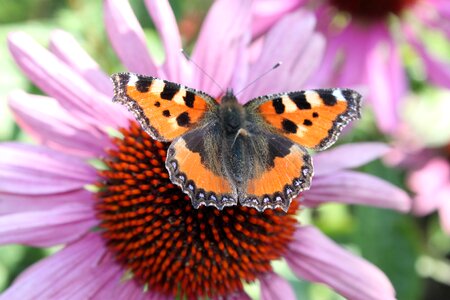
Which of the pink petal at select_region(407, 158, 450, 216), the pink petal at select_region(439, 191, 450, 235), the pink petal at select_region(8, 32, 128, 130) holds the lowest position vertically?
the pink petal at select_region(439, 191, 450, 235)

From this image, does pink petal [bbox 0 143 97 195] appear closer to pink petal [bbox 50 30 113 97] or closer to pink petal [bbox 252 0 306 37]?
pink petal [bbox 50 30 113 97]

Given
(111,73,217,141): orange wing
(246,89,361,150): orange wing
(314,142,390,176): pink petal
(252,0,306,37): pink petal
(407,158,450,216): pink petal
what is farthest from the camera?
(407,158,450,216): pink petal

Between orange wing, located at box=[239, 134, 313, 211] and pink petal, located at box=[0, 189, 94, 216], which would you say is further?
pink petal, located at box=[0, 189, 94, 216]

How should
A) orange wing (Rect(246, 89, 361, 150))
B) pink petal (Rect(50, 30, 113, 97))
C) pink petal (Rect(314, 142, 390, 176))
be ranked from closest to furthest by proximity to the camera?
1. orange wing (Rect(246, 89, 361, 150))
2. pink petal (Rect(50, 30, 113, 97))
3. pink petal (Rect(314, 142, 390, 176))

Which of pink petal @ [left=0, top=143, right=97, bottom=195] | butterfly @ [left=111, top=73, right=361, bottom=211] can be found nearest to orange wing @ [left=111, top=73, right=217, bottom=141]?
butterfly @ [left=111, top=73, right=361, bottom=211]

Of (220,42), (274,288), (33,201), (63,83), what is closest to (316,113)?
(220,42)

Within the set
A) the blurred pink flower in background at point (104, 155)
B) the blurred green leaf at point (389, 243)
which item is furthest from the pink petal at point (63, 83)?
the blurred green leaf at point (389, 243)

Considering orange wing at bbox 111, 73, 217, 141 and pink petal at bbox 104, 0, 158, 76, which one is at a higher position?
pink petal at bbox 104, 0, 158, 76

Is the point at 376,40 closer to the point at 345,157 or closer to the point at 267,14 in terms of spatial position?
the point at 267,14
